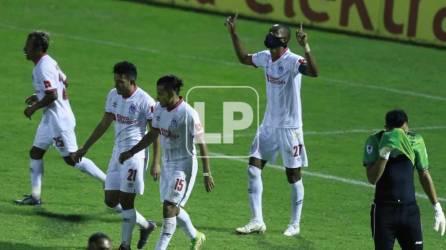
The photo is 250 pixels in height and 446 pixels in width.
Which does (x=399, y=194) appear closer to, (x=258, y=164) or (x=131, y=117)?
(x=258, y=164)

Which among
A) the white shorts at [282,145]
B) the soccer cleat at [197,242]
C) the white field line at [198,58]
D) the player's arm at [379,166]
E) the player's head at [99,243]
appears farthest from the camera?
the white field line at [198,58]

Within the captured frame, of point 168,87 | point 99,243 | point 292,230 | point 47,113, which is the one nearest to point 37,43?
point 47,113

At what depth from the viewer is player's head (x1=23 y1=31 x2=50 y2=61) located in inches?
627

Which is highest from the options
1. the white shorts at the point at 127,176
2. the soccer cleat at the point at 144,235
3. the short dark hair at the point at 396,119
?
the short dark hair at the point at 396,119

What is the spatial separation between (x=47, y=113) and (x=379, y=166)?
584 centimetres

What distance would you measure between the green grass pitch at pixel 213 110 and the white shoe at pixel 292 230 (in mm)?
83

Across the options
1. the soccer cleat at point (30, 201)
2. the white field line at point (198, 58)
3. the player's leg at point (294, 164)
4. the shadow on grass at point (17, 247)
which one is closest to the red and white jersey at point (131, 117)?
the shadow on grass at point (17, 247)

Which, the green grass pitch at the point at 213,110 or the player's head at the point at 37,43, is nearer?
the green grass pitch at the point at 213,110

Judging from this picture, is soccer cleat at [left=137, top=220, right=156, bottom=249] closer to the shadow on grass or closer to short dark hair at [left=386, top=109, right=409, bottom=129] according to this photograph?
the shadow on grass

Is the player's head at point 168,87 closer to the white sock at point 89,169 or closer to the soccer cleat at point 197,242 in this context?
the soccer cleat at point 197,242

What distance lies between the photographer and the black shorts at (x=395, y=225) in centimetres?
1223

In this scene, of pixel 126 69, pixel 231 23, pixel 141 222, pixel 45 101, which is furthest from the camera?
pixel 45 101

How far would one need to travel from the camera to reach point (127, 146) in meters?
14.2

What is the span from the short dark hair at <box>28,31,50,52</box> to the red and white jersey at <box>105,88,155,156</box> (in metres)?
2.07
